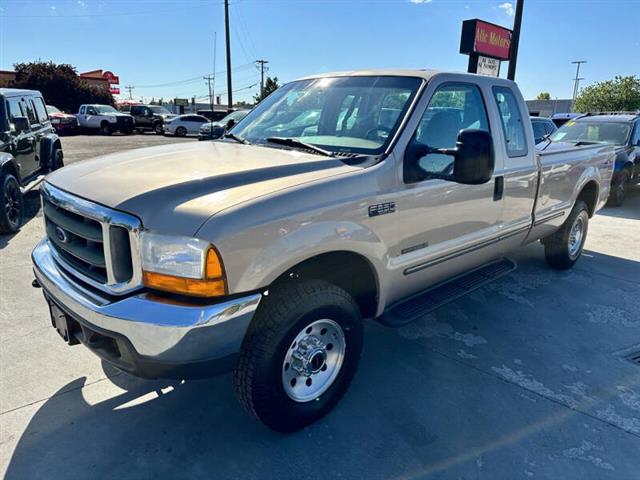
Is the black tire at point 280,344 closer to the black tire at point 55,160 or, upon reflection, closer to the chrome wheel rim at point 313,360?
the chrome wheel rim at point 313,360

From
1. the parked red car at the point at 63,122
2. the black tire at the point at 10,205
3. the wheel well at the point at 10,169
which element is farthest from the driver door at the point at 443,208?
the parked red car at the point at 63,122

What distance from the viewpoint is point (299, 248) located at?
224cm

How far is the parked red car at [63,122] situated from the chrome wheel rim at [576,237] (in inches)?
1041

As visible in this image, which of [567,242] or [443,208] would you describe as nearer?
[443,208]

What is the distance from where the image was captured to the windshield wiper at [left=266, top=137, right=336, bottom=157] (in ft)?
9.28

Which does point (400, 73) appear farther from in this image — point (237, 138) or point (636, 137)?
point (636, 137)

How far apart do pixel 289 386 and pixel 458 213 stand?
1.66 m

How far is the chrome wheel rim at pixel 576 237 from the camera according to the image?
5.36 metres

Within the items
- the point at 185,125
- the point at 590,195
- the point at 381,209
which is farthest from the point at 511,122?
the point at 185,125

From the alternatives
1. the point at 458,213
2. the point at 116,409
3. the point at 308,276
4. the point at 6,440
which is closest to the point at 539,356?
the point at 458,213

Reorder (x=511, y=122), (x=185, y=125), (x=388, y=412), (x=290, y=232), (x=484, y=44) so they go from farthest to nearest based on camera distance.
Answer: (x=185, y=125), (x=484, y=44), (x=511, y=122), (x=388, y=412), (x=290, y=232)

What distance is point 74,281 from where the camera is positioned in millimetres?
2428

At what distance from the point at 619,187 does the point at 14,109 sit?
10.9 metres

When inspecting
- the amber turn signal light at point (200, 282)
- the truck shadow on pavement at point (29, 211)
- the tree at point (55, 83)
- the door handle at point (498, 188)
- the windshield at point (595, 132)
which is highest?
the tree at point (55, 83)
